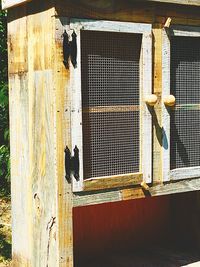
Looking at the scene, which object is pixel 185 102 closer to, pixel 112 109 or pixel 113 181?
pixel 112 109

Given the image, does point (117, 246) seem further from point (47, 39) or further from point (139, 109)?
point (47, 39)

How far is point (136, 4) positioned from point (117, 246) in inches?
59.2

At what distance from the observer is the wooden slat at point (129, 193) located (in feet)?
7.09

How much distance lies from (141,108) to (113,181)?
0.34 m

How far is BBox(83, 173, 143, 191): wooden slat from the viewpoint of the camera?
7.07 ft

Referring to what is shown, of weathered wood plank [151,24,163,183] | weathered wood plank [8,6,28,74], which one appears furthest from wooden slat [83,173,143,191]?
weathered wood plank [8,6,28,74]

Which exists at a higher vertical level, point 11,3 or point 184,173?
point 11,3

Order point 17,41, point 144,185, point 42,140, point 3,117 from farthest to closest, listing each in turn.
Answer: point 3,117, point 17,41, point 144,185, point 42,140

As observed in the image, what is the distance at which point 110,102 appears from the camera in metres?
2.22

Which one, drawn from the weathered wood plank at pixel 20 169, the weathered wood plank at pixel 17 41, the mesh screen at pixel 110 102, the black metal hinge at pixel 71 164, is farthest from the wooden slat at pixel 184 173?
the weathered wood plank at pixel 17 41

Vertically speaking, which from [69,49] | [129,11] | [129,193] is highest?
[129,11]

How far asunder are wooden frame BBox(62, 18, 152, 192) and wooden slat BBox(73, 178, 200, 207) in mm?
33

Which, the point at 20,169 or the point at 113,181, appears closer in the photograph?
the point at 113,181

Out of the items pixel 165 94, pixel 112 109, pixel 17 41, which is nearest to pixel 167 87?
pixel 165 94
